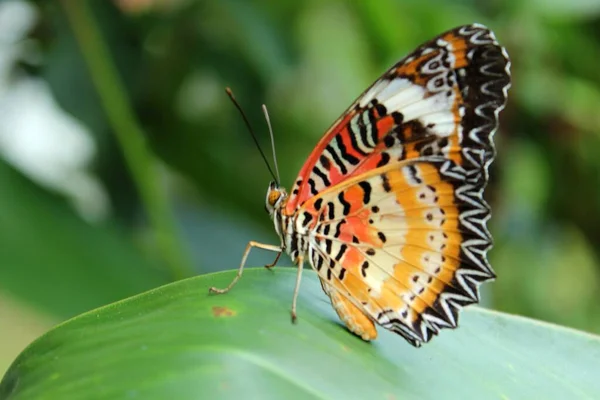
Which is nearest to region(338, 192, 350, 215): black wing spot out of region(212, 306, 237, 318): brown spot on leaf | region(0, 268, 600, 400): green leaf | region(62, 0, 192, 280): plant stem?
region(0, 268, 600, 400): green leaf

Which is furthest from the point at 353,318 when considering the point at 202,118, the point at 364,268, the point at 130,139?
the point at 202,118

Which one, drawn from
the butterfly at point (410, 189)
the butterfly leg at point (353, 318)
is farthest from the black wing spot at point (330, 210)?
the butterfly leg at point (353, 318)

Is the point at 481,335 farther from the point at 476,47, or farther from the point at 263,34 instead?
the point at 263,34

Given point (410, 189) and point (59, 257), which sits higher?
point (410, 189)

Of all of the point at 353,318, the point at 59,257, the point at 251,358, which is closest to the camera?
the point at 251,358

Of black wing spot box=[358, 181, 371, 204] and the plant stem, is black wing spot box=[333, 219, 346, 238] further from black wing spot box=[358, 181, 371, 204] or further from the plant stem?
the plant stem

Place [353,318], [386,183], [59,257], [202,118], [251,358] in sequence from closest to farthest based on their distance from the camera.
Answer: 1. [251,358]
2. [353,318]
3. [386,183]
4. [59,257]
5. [202,118]

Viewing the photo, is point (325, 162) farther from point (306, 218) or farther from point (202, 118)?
point (202, 118)
